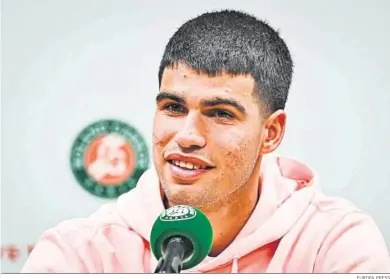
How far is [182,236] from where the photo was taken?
57.8 inches

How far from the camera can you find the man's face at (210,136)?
2.04 m

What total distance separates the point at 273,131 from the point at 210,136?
261 millimetres

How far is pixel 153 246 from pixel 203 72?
2.53ft

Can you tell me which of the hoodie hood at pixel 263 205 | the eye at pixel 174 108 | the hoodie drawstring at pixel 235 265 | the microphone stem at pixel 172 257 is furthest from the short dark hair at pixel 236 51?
the microphone stem at pixel 172 257

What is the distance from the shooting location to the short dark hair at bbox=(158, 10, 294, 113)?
80.5 inches

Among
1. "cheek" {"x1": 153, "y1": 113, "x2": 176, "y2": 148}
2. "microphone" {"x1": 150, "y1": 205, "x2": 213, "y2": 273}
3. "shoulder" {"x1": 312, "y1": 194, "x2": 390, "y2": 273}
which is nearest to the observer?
"microphone" {"x1": 150, "y1": 205, "x2": 213, "y2": 273}

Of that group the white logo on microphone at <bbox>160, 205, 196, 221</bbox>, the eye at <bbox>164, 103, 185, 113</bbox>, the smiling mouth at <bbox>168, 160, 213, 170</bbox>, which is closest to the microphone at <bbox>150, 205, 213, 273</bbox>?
the white logo on microphone at <bbox>160, 205, 196, 221</bbox>

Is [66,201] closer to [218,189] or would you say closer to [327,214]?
[218,189]

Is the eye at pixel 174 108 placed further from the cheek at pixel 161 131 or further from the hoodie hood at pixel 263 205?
the hoodie hood at pixel 263 205

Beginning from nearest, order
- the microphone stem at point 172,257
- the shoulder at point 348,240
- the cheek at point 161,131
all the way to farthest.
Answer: the microphone stem at point 172,257 < the shoulder at point 348,240 < the cheek at point 161,131

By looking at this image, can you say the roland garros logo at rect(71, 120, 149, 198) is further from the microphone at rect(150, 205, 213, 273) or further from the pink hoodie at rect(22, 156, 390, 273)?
the microphone at rect(150, 205, 213, 273)

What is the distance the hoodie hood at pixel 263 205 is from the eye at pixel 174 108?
0.83 feet

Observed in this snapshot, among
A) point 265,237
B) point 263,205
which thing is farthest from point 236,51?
point 265,237

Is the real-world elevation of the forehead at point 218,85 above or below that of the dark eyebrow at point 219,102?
above
